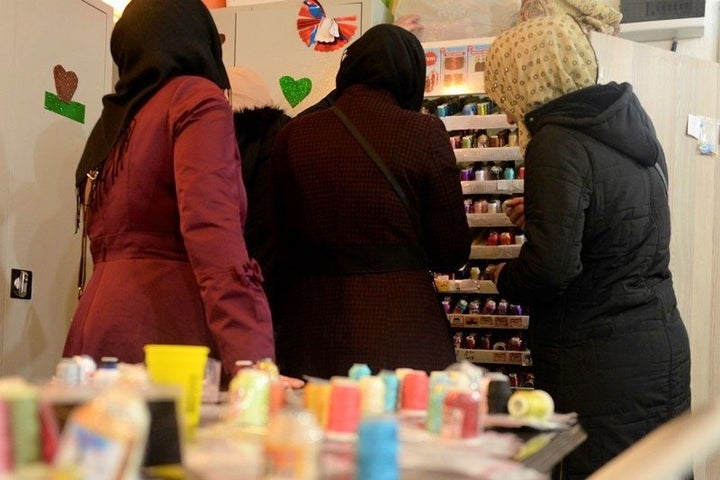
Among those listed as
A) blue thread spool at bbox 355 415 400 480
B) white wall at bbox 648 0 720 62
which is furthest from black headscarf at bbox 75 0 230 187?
white wall at bbox 648 0 720 62

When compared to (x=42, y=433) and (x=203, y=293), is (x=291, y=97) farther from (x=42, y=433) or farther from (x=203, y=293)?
(x=42, y=433)

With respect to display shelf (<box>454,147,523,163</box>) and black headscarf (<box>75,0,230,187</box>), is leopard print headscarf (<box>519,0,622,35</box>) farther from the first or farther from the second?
black headscarf (<box>75,0,230,187</box>)

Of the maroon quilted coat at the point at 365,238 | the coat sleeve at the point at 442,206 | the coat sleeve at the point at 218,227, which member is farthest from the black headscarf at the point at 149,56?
the coat sleeve at the point at 442,206

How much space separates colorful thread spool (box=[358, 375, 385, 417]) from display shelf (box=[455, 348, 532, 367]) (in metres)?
1.55

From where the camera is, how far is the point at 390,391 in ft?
3.45

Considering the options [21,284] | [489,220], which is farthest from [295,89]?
[21,284]

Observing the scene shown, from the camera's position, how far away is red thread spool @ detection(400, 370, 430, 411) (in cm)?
107

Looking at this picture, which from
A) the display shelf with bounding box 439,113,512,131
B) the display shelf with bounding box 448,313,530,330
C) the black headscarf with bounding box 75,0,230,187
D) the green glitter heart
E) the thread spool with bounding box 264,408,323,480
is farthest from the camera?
the green glitter heart

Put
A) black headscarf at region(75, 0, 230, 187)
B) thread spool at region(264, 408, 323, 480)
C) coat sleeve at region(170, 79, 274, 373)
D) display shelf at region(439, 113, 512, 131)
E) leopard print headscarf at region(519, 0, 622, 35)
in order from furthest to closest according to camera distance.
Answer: leopard print headscarf at region(519, 0, 622, 35) → display shelf at region(439, 113, 512, 131) → black headscarf at region(75, 0, 230, 187) → coat sleeve at region(170, 79, 274, 373) → thread spool at region(264, 408, 323, 480)

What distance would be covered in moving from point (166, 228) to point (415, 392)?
0.61m

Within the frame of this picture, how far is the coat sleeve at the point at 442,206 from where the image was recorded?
183cm

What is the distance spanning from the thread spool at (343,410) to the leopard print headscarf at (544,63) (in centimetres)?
118

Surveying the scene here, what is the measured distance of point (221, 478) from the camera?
696 millimetres

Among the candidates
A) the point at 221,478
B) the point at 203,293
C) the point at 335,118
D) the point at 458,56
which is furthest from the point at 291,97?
the point at 221,478
